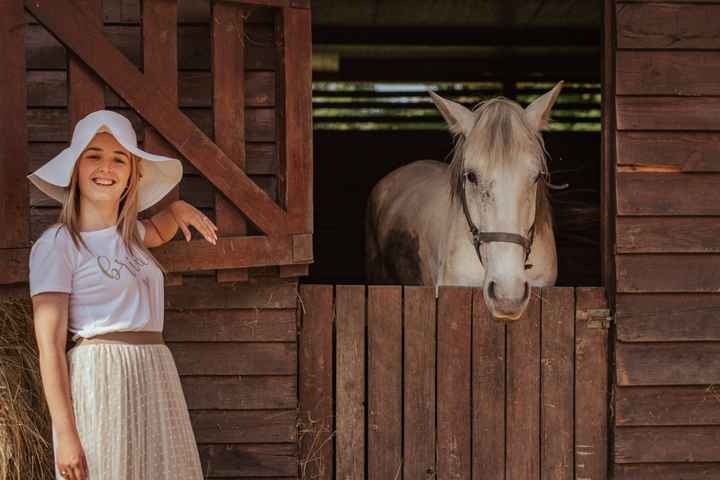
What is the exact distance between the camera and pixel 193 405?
4.09 metres

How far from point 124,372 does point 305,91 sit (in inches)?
60.1

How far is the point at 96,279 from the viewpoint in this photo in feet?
9.61

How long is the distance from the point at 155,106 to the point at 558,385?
6.96 feet

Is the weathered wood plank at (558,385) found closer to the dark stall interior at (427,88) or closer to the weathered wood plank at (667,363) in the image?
the weathered wood plank at (667,363)

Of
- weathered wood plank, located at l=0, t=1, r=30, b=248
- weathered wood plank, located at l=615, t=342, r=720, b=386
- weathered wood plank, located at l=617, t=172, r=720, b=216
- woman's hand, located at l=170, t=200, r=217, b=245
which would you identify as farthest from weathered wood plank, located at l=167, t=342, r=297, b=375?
weathered wood plank, located at l=617, t=172, r=720, b=216

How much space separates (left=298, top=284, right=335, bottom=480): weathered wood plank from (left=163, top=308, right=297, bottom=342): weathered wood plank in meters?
0.09

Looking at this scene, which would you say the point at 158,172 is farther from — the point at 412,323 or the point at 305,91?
the point at 412,323

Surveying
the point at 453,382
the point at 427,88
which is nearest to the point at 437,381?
the point at 453,382

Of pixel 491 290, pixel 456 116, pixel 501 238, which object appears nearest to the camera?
pixel 491 290

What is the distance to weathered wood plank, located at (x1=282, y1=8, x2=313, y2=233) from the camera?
154 inches

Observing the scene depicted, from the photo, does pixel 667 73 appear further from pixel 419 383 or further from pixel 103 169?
pixel 103 169

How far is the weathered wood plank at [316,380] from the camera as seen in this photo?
13.7ft

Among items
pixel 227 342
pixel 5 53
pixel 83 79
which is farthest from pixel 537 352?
pixel 5 53

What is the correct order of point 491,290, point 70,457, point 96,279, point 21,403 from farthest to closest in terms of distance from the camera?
point 491,290 < point 21,403 < point 96,279 < point 70,457
